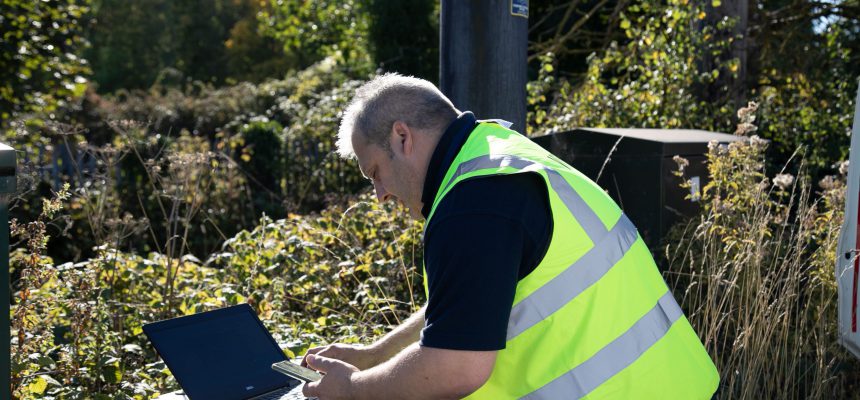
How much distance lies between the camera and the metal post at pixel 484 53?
148 inches

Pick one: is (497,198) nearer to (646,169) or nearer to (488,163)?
(488,163)

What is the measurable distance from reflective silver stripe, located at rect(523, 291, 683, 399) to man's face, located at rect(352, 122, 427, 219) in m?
0.53

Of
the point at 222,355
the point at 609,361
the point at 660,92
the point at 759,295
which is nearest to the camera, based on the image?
the point at 609,361

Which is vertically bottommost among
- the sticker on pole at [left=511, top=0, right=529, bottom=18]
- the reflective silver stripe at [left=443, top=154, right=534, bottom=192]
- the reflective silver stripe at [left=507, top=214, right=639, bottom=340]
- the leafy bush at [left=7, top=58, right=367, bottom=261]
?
the leafy bush at [left=7, top=58, right=367, bottom=261]

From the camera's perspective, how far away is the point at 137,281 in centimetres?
494

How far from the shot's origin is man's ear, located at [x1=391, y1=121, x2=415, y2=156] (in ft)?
6.96

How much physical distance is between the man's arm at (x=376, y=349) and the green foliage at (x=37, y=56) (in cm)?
842

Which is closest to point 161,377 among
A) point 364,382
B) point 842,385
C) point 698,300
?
point 364,382

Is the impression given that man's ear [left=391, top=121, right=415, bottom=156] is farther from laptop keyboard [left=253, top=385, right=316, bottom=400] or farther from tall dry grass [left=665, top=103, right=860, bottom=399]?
tall dry grass [left=665, top=103, right=860, bottom=399]

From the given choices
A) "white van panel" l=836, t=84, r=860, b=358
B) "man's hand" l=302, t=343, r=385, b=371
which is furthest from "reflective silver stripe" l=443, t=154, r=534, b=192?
"white van panel" l=836, t=84, r=860, b=358

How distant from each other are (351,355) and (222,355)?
1.13 ft

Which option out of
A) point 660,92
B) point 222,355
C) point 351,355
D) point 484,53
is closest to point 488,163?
point 351,355

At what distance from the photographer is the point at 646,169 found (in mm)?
4762

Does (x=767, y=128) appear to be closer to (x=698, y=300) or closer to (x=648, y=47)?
(x=648, y=47)
